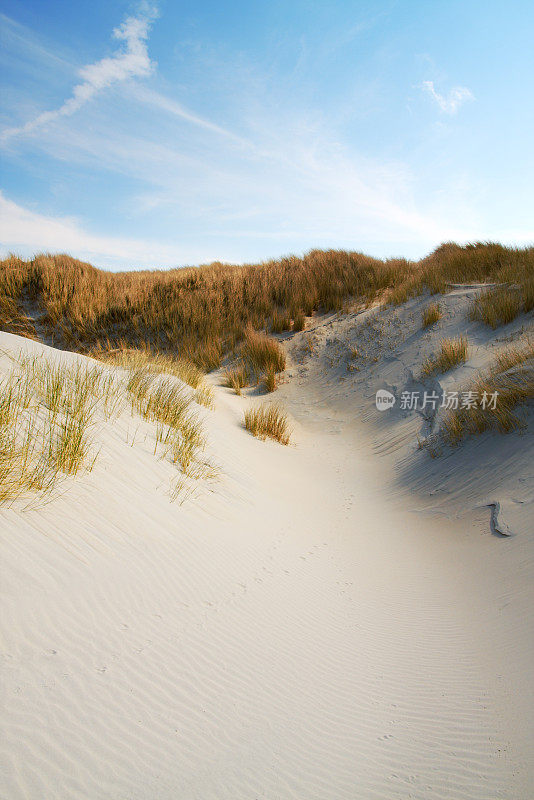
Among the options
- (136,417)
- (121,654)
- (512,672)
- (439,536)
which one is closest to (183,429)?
(136,417)

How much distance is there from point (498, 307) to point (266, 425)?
16.0ft

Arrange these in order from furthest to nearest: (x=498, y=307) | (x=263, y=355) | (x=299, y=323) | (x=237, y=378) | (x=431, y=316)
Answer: (x=299, y=323) → (x=263, y=355) → (x=237, y=378) → (x=431, y=316) → (x=498, y=307)

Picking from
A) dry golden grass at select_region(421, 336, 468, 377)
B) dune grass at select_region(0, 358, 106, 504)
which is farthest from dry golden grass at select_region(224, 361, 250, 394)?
dune grass at select_region(0, 358, 106, 504)

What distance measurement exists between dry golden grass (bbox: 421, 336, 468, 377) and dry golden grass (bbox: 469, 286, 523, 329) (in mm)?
696

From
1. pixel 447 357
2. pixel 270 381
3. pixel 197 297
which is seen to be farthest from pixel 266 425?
pixel 197 297

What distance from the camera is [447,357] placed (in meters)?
7.96

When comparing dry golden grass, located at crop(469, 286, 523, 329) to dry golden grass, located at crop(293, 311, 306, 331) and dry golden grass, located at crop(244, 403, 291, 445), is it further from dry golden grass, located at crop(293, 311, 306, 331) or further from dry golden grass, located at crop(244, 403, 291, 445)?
dry golden grass, located at crop(293, 311, 306, 331)

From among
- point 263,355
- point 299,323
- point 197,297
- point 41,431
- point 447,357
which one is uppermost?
point 197,297

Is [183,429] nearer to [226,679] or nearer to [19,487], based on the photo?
[19,487]

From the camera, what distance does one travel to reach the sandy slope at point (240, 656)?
5.35 feet

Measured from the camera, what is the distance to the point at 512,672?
2.37m

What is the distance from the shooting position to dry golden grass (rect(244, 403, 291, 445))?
7.54 m

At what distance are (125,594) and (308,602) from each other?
1282 millimetres

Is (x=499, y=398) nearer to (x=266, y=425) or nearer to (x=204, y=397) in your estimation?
(x=266, y=425)
